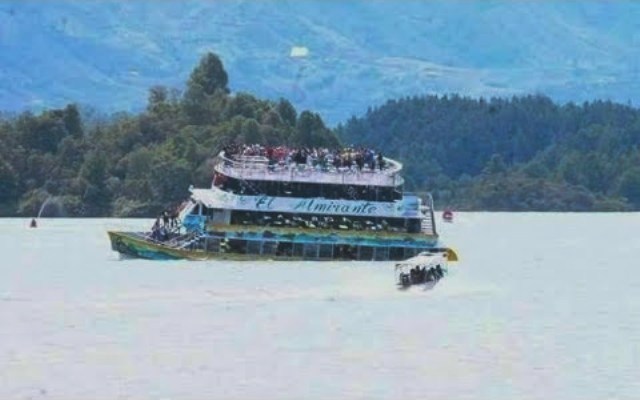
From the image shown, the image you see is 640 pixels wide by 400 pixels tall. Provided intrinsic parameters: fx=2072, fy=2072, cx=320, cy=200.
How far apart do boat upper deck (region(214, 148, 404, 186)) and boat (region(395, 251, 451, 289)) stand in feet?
21.9

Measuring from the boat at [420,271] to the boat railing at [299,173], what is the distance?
6.54 meters

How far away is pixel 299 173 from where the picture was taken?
110062mm

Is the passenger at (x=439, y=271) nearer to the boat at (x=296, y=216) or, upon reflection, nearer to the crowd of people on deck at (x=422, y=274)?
the crowd of people on deck at (x=422, y=274)

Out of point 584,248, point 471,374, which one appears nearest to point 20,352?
point 471,374

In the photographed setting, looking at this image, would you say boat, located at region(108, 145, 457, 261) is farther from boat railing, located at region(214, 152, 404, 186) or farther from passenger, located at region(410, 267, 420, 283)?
passenger, located at region(410, 267, 420, 283)

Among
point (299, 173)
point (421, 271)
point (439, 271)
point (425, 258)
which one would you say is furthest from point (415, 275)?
point (299, 173)

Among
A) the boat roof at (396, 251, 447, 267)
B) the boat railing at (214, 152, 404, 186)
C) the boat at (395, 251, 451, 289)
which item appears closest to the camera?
the boat at (395, 251, 451, 289)

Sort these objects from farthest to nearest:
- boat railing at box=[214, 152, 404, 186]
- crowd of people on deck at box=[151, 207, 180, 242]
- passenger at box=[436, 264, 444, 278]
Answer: crowd of people on deck at box=[151, 207, 180, 242] < boat railing at box=[214, 152, 404, 186] < passenger at box=[436, 264, 444, 278]

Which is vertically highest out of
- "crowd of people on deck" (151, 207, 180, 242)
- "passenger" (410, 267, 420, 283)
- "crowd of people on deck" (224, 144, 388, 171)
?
"crowd of people on deck" (224, 144, 388, 171)

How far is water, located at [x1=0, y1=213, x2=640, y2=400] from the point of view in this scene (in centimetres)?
6016

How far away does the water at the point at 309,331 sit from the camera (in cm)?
6016

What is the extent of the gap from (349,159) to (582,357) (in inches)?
1804

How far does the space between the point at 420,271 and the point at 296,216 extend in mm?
12317

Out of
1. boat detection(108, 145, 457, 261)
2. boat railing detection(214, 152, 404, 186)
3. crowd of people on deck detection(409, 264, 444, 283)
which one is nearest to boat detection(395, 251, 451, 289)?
crowd of people on deck detection(409, 264, 444, 283)
